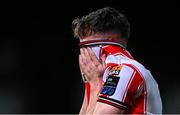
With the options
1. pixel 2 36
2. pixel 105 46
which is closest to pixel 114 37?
pixel 105 46

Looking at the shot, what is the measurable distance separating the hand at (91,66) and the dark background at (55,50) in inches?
198

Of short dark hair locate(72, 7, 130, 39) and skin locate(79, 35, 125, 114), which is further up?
short dark hair locate(72, 7, 130, 39)

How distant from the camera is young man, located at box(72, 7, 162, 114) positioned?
2469mm

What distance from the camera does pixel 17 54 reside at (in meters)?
8.13

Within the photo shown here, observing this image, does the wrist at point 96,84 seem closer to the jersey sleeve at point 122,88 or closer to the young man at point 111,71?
the young man at point 111,71

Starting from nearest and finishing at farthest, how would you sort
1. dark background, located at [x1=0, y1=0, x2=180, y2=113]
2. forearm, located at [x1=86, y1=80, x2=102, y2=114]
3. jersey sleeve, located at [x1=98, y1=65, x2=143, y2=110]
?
jersey sleeve, located at [x1=98, y1=65, x2=143, y2=110]
forearm, located at [x1=86, y1=80, x2=102, y2=114]
dark background, located at [x1=0, y1=0, x2=180, y2=113]

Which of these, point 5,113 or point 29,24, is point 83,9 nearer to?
point 29,24

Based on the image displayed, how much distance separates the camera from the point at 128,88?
2465 mm

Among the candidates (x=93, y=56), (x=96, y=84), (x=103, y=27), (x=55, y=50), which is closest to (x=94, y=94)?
(x=96, y=84)

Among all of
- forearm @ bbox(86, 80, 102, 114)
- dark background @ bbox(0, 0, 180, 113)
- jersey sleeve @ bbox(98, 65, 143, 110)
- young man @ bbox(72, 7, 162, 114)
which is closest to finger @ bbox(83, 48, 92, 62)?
young man @ bbox(72, 7, 162, 114)

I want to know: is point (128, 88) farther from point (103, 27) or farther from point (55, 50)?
point (55, 50)

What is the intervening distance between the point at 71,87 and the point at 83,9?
103cm

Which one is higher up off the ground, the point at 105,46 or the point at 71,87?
the point at 105,46

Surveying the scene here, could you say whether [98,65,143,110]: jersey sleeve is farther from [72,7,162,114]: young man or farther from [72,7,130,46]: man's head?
[72,7,130,46]: man's head
